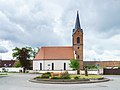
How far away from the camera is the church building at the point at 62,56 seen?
294ft

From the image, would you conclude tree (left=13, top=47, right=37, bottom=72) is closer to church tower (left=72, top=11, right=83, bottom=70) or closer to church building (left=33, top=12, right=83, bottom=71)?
church building (left=33, top=12, right=83, bottom=71)

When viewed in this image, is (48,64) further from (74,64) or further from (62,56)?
(74,64)

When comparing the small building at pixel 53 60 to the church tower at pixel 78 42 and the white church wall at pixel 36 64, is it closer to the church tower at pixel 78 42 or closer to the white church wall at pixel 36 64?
the white church wall at pixel 36 64

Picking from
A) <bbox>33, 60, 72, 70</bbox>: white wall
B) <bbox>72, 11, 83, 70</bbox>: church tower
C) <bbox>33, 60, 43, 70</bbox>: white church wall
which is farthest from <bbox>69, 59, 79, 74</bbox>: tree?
<bbox>33, 60, 43, 70</bbox>: white church wall

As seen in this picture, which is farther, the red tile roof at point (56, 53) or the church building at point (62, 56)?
the red tile roof at point (56, 53)

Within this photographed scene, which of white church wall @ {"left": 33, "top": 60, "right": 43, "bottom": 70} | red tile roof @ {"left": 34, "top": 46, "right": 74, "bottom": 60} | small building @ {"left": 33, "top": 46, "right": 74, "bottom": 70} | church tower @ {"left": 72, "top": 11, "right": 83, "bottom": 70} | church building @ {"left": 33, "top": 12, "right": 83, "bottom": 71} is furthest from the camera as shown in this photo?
red tile roof @ {"left": 34, "top": 46, "right": 74, "bottom": 60}

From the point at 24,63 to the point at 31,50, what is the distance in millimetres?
6927

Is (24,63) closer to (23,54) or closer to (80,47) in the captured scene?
(23,54)

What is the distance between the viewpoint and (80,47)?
89.9m

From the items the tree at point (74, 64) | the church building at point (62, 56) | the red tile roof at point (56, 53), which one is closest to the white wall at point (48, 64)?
the church building at point (62, 56)

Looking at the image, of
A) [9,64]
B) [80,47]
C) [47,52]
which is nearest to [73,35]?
[80,47]

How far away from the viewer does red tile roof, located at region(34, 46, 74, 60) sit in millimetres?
91375

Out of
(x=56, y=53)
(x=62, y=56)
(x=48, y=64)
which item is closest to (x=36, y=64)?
(x=48, y=64)

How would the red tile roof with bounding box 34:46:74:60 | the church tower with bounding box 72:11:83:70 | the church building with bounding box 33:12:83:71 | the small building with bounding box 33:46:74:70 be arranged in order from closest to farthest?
the church tower with bounding box 72:11:83:70, the church building with bounding box 33:12:83:71, the small building with bounding box 33:46:74:70, the red tile roof with bounding box 34:46:74:60
